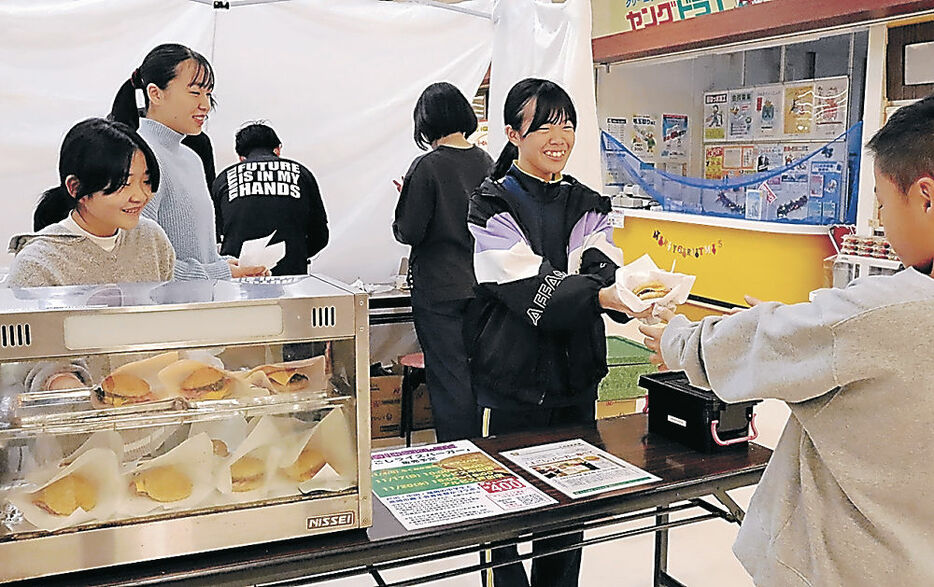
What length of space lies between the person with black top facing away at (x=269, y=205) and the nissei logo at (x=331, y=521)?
2.19 meters

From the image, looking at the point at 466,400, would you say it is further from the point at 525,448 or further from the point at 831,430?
the point at 831,430

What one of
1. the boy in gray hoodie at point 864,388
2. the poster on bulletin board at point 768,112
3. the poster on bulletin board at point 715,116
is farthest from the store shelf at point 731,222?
the boy in gray hoodie at point 864,388

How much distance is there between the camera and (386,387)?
4371mm

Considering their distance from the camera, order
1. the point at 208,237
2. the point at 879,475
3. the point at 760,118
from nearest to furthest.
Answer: the point at 879,475 < the point at 208,237 < the point at 760,118

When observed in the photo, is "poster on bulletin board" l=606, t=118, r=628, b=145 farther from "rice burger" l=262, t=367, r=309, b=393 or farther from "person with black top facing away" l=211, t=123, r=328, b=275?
"rice burger" l=262, t=367, r=309, b=393

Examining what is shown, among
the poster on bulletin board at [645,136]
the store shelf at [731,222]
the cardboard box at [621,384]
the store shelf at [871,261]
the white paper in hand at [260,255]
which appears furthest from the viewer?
the poster on bulletin board at [645,136]

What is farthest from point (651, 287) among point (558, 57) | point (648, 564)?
point (558, 57)

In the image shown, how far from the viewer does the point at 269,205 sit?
355cm

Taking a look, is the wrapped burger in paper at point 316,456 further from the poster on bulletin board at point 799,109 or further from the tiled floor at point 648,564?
the poster on bulletin board at point 799,109

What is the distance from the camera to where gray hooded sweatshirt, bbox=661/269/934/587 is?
1237 millimetres

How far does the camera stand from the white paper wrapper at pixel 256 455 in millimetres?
1463

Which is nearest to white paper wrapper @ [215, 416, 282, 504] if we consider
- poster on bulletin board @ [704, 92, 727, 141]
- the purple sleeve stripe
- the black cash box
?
the purple sleeve stripe

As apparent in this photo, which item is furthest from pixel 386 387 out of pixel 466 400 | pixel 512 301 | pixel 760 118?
pixel 760 118

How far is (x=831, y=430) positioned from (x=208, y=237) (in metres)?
2.07
